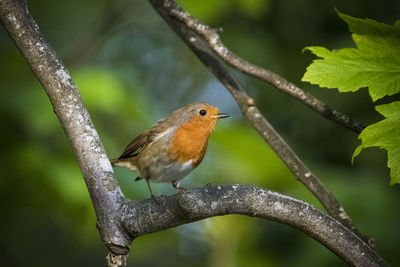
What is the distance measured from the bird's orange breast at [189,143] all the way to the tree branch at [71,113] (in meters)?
1.87

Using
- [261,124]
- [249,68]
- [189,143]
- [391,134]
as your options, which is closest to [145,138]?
[189,143]

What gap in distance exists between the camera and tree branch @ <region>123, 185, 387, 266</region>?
2270 millimetres

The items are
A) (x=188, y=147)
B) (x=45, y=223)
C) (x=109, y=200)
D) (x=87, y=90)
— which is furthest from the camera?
(x=45, y=223)

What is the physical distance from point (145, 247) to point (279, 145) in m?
2.78

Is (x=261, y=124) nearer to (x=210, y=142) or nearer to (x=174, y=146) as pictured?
(x=174, y=146)

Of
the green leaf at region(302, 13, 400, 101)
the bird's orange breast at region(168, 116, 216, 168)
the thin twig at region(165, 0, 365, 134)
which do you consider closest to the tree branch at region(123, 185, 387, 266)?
the green leaf at region(302, 13, 400, 101)

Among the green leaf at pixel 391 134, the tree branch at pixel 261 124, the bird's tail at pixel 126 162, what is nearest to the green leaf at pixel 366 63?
the green leaf at pixel 391 134

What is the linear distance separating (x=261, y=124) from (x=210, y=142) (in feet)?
8.49

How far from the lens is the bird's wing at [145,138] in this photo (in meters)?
4.54

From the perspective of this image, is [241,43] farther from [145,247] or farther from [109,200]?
[109,200]

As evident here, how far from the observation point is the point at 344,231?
2.40 metres

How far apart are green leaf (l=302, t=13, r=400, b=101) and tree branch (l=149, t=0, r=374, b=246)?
77 cm

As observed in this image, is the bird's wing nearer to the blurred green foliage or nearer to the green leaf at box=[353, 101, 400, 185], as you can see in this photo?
the blurred green foliage

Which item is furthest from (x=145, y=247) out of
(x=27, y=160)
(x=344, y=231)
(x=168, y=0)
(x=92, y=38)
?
(x=344, y=231)
